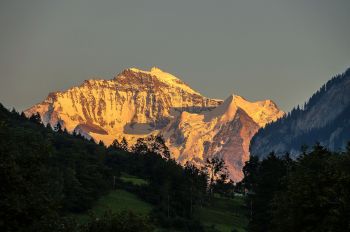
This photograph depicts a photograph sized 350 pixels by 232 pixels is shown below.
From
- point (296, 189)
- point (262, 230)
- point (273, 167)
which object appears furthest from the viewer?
point (273, 167)

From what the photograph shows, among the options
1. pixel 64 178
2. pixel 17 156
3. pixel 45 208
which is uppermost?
pixel 64 178

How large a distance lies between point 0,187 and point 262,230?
78.3 metres

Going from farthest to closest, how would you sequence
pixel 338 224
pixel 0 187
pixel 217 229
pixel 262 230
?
pixel 217 229 → pixel 262 230 → pixel 338 224 → pixel 0 187

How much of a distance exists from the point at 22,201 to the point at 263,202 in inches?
3289

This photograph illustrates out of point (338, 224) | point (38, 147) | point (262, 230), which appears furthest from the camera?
point (262, 230)

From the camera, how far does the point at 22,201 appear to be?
53000 millimetres

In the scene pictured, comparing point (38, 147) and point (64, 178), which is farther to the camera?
point (64, 178)

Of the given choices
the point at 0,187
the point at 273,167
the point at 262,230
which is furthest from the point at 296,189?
the point at 273,167

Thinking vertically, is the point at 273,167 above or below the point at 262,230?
above

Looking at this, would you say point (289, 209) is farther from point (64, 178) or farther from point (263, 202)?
point (64, 178)

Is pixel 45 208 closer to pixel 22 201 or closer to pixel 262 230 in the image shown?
pixel 22 201

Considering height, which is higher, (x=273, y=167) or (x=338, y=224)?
(x=273, y=167)

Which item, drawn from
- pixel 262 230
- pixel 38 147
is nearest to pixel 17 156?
pixel 38 147

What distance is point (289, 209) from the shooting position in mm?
77250
